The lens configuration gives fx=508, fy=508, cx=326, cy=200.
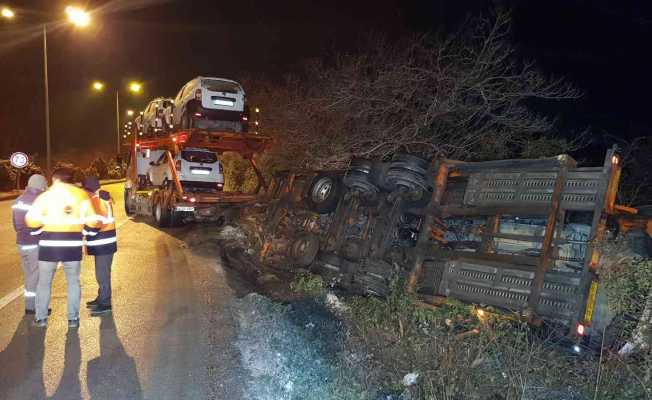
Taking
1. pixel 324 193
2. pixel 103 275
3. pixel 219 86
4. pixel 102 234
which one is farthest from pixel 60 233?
pixel 219 86

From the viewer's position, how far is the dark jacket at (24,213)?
19.2 feet

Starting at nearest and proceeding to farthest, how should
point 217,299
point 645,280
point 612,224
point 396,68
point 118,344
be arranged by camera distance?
point 645,280 → point 118,344 → point 612,224 → point 217,299 → point 396,68

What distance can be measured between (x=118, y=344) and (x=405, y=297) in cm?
300

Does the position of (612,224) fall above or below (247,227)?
above

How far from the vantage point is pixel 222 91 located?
13.9 metres

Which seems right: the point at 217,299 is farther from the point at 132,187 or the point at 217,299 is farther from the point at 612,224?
the point at 132,187

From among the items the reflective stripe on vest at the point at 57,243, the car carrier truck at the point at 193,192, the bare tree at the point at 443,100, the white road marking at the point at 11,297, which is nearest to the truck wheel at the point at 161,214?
the car carrier truck at the point at 193,192

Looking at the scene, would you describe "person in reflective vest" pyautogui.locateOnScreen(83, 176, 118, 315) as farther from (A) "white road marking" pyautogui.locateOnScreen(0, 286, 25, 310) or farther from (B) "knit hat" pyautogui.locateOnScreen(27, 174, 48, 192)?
(A) "white road marking" pyautogui.locateOnScreen(0, 286, 25, 310)

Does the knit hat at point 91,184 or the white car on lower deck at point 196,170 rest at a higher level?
the knit hat at point 91,184

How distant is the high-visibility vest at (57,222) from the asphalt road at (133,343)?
0.84 m

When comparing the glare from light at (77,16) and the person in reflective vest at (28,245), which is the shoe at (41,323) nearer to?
the person in reflective vest at (28,245)

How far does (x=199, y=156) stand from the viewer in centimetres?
1424

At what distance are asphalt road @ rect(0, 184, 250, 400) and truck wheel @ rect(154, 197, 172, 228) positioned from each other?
17.2 ft

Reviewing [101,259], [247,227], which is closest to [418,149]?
[247,227]
